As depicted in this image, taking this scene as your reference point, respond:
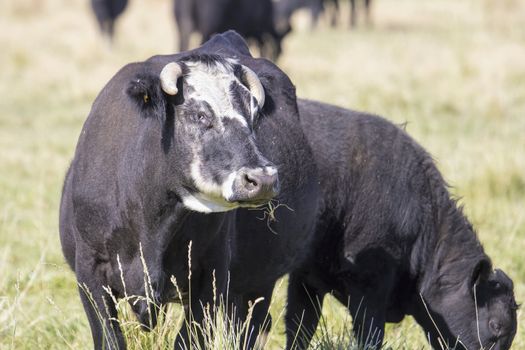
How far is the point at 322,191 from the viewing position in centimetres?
586

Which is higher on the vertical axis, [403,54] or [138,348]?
[138,348]

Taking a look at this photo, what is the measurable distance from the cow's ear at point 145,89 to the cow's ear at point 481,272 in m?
2.29

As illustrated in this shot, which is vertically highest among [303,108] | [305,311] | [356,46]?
[303,108]

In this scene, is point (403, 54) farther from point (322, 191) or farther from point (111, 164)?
point (111, 164)

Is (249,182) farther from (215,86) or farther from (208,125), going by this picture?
(215,86)

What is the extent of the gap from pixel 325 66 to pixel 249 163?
41.7 ft

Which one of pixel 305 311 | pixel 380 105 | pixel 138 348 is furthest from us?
pixel 380 105

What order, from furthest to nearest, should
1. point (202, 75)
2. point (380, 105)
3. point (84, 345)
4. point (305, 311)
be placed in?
point (380, 105) → point (305, 311) → point (84, 345) → point (202, 75)

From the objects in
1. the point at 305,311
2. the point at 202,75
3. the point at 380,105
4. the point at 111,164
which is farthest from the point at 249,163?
the point at 380,105

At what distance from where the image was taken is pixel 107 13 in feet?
77.8

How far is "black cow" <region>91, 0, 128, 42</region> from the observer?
23.1 metres

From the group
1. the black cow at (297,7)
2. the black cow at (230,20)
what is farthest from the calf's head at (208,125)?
the black cow at (297,7)

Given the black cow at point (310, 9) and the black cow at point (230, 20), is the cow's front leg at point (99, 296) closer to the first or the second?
the black cow at point (230, 20)

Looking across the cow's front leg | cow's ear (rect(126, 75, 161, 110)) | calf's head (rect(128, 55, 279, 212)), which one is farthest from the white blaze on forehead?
the cow's front leg
